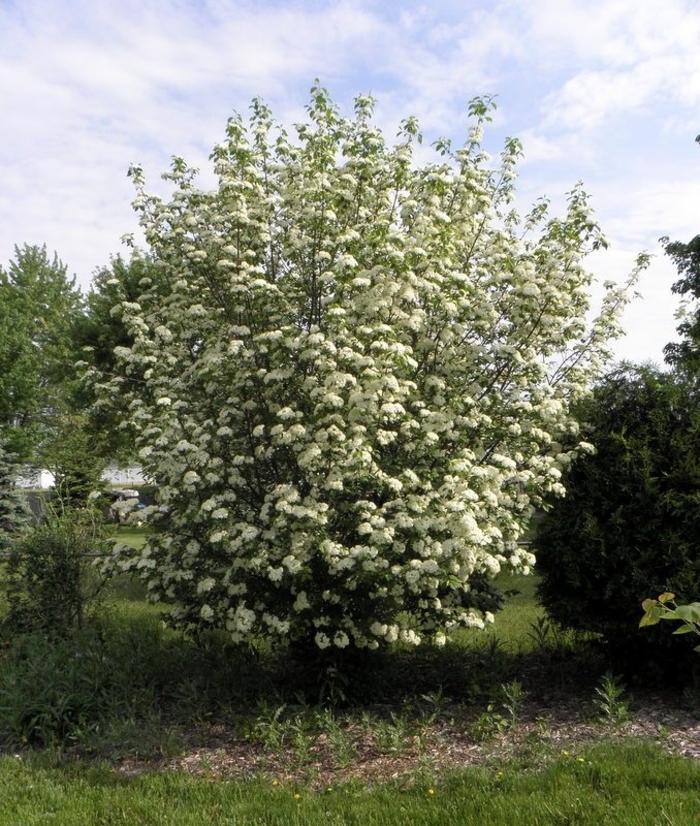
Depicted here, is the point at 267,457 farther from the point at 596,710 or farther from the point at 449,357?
the point at 596,710

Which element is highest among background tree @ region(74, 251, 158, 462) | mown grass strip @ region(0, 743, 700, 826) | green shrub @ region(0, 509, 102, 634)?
background tree @ region(74, 251, 158, 462)

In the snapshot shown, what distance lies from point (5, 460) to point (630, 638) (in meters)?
9.97

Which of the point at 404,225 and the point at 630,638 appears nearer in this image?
the point at 630,638

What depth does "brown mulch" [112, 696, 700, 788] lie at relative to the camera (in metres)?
4.72

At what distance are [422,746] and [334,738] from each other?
1.83 feet

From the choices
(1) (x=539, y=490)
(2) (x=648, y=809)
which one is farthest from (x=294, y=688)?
(2) (x=648, y=809)

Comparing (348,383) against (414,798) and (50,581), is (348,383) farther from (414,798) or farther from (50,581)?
(50,581)

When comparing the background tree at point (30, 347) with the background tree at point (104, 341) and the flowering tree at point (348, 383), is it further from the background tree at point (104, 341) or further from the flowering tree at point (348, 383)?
the flowering tree at point (348, 383)

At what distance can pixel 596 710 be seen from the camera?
5.55m

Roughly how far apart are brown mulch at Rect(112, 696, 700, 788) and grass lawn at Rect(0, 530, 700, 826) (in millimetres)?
15

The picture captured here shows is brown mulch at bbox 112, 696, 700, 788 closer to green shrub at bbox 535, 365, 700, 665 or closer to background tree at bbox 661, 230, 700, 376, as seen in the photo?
green shrub at bbox 535, 365, 700, 665

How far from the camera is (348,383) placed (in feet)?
17.5

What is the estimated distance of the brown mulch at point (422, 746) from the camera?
4.72 m

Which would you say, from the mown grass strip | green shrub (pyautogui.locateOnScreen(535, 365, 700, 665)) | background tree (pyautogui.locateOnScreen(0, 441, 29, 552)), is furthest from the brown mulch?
background tree (pyautogui.locateOnScreen(0, 441, 29, 552))
